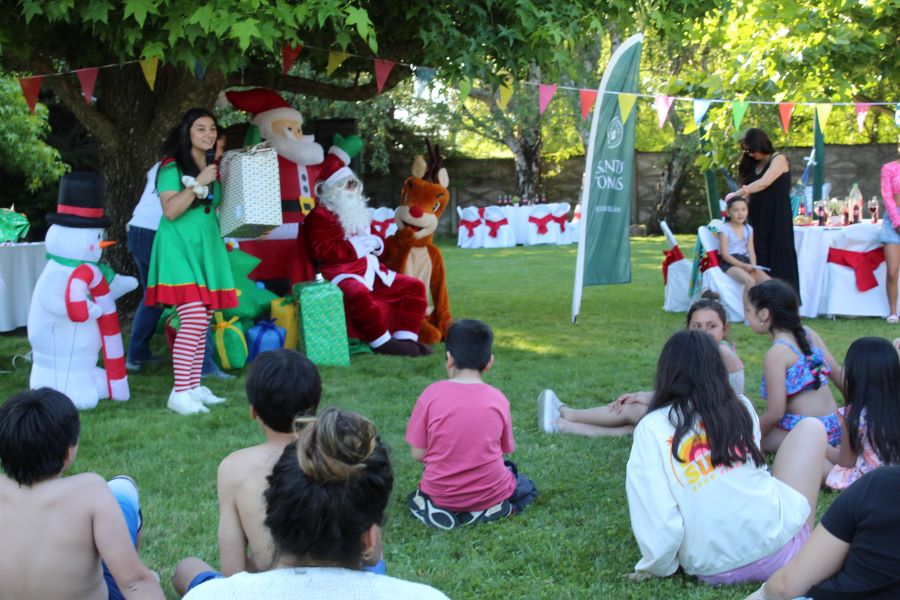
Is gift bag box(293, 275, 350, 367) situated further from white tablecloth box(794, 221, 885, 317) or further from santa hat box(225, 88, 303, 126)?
white tablecloth box(794, 221, 885, 317)

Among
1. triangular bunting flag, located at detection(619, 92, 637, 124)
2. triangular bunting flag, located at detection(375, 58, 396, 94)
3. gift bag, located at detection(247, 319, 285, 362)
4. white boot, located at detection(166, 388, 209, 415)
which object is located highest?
triangular bunting flag, located at detection(375, 58, 396, 94)

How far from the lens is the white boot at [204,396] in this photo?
5.85 m

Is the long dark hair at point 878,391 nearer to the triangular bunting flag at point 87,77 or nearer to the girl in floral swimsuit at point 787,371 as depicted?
the girl in floral swimsuit at point 787,371

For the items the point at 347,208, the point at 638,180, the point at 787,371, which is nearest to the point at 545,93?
the point at 347,208

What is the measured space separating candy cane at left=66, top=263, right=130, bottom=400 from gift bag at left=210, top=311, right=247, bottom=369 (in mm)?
851

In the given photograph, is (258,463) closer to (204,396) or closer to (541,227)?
(204,396)

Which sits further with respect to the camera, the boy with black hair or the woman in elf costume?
the woman in elf costume

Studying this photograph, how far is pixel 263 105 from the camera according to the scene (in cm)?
759

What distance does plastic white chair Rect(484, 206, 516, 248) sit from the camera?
811 inches

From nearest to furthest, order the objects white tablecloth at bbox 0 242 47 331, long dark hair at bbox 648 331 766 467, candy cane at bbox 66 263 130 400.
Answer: long dark hair at bbox 648 331 766 467, candy cane at bbox 66 263 130 400, white tablecloth at bbox 0 242 47 331

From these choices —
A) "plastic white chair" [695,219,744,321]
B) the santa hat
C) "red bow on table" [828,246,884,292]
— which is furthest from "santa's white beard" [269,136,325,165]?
"red bow on table" [828,246,884,292]

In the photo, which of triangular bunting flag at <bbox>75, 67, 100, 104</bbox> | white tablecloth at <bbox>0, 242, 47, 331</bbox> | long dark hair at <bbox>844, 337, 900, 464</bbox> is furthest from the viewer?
white tablecloth at <bbox>0, 242, 47, 331</bbox>

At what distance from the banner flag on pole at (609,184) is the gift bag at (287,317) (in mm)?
2132

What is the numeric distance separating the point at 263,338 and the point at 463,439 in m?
3.59
